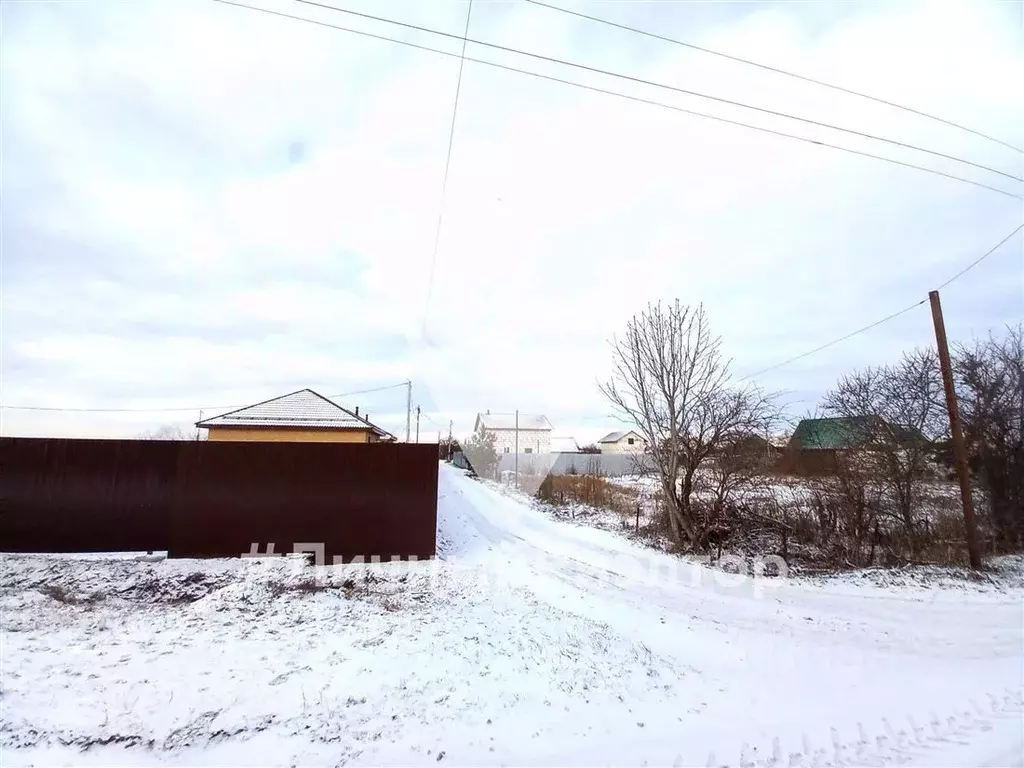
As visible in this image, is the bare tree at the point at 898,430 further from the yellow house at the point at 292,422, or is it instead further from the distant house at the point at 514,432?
the distant house at the point at 514,432

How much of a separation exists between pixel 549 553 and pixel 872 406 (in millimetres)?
7708

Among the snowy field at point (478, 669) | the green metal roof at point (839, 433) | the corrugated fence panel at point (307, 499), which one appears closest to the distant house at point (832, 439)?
the green metal roof at point (839, 433)

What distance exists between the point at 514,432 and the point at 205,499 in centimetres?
3153

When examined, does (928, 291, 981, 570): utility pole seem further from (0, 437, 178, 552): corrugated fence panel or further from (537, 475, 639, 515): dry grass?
(0, 437, 178, 552): corrugated fence panel

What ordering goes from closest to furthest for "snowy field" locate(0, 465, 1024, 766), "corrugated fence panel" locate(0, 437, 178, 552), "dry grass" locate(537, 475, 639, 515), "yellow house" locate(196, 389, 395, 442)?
1. "snowy field" locate(0, 465, 1024, 766)
2. "corrugated fence panel" locate(0, 437, 178, 552)
3. "dry grass" locate(537, 475, 639, 515)
4. "yellow house" locate(196, 389, 395, 442)

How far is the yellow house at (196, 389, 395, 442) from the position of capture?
72.6 ft

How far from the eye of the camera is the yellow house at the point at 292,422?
2212cm

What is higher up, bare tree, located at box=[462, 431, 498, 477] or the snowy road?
bare tree, located at box=[462, 431, 498, 477]

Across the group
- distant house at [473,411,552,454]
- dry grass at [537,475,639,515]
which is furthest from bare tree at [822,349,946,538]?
distant house at [473,411,552,454]

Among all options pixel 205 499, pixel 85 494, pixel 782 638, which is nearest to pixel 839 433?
pixel 782 638

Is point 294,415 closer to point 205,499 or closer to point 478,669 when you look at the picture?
point 205,499

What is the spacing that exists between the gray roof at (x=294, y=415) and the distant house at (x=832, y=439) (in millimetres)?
17298

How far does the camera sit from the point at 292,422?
74.8ft

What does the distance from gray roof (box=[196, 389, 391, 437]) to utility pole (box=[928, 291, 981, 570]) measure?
20.0m
